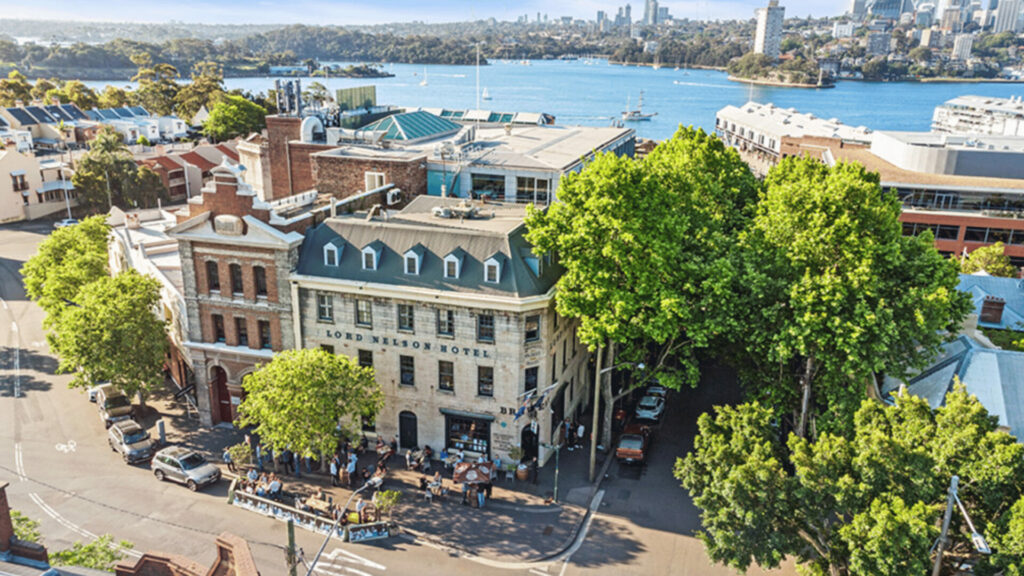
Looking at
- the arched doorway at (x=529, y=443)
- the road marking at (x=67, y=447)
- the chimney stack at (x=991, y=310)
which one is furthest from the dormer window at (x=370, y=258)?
the chimney stack at (x=991, y=310)

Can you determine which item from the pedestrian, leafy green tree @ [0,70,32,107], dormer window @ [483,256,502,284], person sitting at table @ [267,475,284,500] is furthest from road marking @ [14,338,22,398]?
leafy green tree @ [0,70,32,107]

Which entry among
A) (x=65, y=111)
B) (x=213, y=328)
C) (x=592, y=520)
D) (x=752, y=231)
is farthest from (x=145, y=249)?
(x=65, y=111)

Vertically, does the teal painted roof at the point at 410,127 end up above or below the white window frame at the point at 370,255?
→ above

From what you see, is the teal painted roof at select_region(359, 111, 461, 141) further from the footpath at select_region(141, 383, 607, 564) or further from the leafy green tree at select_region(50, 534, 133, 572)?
the leafy green tree at select_region(50, 534, 133, 572)

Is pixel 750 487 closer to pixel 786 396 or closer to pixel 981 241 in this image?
pixel 786 396

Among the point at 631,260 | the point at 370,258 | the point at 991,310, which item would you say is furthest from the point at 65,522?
the point at 991,310

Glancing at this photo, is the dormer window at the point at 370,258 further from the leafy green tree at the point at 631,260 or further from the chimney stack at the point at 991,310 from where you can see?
the chimney stack at the point at 991,310
